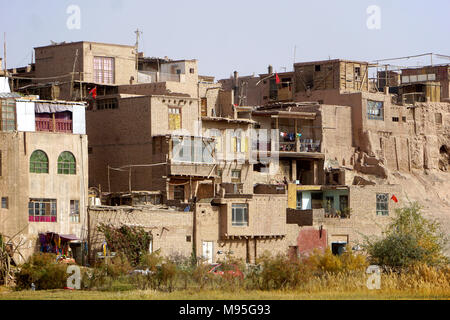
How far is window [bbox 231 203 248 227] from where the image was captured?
50656 millimetres

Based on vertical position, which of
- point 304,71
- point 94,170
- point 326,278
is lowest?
point 326,278

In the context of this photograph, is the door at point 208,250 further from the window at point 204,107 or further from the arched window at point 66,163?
the window at point 204,107

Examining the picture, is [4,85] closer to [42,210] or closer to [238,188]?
[42,210]

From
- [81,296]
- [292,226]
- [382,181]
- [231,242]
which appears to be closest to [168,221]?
[231,242]

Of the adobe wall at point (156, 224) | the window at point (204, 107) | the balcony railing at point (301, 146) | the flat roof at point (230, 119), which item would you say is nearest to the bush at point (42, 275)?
the adobe wall at point (156, 224)

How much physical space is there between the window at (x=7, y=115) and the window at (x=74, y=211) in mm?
4063

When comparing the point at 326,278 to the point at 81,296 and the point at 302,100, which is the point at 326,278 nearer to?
the point at 81,296

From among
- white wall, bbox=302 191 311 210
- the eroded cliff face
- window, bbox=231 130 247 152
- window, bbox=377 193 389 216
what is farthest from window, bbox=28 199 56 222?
the eroded cliff face

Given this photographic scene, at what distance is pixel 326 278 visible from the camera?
135 feet

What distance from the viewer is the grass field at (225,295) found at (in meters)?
35.8

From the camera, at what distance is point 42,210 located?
4772 cm

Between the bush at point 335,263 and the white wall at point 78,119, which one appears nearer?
the bush at point 335,263

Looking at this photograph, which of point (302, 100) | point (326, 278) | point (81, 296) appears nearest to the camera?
point (81, 296)

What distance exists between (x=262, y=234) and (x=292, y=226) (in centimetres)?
212
